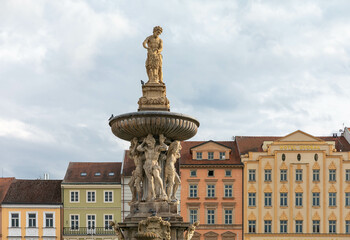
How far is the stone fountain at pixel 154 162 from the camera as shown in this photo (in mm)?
18469

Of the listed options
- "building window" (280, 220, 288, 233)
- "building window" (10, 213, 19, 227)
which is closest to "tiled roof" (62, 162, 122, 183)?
"building window" (10, 213, 19, 227)

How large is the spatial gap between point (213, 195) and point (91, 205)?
32.7 feet

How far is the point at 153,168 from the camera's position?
18953 millimetres

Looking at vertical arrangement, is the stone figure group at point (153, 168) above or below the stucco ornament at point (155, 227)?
above

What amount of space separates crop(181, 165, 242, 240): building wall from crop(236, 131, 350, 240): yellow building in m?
0.73

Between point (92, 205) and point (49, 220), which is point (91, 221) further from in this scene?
point (49, 220)

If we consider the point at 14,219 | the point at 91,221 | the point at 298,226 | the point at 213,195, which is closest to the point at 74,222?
the point at 91,221

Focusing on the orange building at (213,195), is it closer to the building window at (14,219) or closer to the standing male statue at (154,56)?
the building window at (14,219)

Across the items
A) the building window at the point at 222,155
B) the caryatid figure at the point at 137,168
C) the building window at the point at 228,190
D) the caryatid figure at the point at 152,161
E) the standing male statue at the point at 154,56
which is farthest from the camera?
the building window at the point at 222,155

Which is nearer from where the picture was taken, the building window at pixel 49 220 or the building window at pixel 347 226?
the building window at pixel 49 220

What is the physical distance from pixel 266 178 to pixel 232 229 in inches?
197

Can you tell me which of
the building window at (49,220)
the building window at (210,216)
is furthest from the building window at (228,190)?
the building window at (49,220)

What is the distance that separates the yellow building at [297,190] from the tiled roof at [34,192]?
51.1 feet

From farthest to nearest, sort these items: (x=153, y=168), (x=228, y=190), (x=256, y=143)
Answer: (x=256, y=143) < (x=228, y=190) < (x=153, y=168)
